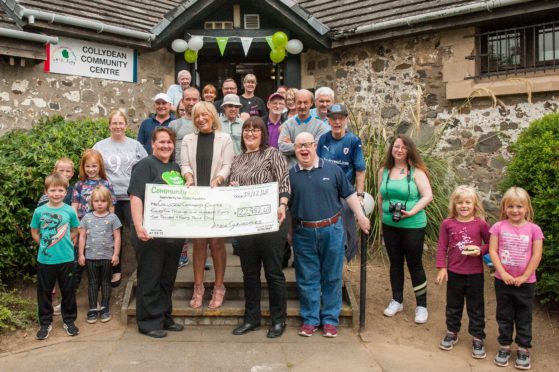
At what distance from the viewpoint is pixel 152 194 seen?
14.0 feet

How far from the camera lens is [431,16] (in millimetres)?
7438

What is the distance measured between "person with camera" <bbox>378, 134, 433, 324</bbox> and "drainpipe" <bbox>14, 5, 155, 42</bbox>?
553cm

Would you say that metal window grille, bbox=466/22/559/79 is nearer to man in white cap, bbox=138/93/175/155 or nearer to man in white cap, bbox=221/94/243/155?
man in white cap, bbox=221/94/243/155

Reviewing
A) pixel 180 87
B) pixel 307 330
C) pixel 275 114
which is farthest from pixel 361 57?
pixel 307 330

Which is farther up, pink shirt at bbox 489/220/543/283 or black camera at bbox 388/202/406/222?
black camera at bbox 388/202/406/222

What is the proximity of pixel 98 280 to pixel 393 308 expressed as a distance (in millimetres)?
2937

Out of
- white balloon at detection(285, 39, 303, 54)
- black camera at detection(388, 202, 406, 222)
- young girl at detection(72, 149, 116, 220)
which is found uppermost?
white balloon at detection(285, 39, 303, 54)

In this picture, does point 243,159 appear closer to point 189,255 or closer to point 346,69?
point 189,255

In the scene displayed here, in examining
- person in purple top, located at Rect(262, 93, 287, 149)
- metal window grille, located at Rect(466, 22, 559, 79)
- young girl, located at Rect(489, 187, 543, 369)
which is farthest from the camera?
metal window grille, located at Rect(466, 22, 559, 79)

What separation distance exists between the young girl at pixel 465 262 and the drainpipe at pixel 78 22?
20.9 feet

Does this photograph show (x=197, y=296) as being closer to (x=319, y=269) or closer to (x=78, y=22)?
(x=319, y=269)

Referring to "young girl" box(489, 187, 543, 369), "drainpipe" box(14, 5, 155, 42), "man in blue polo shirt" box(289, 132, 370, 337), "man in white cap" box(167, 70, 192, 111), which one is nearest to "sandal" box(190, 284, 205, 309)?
"man in blue polo shirt" box(289, 132, 370, 337)

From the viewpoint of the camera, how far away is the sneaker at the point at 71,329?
4477mm

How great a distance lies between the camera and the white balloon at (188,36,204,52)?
8.95 metres
